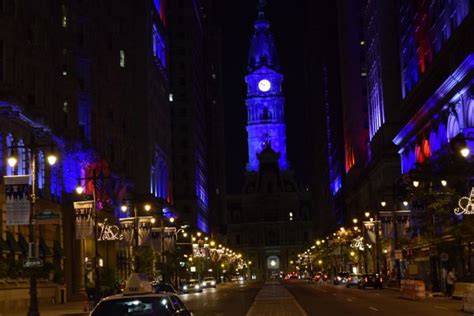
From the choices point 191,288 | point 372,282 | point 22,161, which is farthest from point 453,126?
point 191,288

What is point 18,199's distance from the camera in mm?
32875

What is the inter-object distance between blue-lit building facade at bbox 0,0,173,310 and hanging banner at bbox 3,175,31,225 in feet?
35.9

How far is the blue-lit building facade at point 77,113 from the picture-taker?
54503mm

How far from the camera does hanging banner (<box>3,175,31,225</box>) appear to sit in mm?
32750

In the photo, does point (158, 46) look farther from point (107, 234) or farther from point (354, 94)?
point (107, 234)

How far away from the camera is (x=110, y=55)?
88.4 m

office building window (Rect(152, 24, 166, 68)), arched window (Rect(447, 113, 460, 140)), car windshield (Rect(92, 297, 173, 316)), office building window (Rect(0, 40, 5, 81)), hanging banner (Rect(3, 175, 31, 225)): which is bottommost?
car windshield (Rect(92, 297, 173, 316))

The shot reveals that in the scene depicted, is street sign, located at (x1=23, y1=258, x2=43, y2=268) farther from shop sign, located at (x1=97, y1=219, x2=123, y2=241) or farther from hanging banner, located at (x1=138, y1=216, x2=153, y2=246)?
hanging banner, located at (x1=138, y1=216, x2=153, y2=246)

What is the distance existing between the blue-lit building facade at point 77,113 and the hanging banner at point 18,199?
1095 centimetres

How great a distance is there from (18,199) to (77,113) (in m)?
40.9

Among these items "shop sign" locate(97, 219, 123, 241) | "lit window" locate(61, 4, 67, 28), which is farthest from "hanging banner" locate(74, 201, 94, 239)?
"lit window" locate(61, 4, 67, 28)

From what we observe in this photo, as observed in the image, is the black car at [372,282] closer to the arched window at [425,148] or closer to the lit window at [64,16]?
the arched window at [425,148]

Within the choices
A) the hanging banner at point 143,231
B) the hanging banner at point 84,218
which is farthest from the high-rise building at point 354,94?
the hanging banner at point 84,218

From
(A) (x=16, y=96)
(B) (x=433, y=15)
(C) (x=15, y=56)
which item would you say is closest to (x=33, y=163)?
(A) (x=16, y=96)
